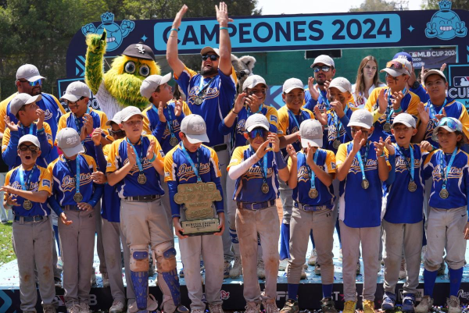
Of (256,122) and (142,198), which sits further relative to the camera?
(142,198)

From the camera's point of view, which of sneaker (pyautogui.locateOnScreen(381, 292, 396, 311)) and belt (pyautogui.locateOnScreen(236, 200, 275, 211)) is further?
sneaker (pyautogui.locateOnScreen(381, 292, 396, 311))

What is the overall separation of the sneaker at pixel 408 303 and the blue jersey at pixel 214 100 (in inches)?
96.4

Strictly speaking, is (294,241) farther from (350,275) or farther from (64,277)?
(64,277)

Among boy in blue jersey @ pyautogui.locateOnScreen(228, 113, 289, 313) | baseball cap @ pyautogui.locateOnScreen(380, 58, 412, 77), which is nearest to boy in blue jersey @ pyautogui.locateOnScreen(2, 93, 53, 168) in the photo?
boy in blue jersey @ pyautogui.locateOnScreen(228, 113, 289, 313)

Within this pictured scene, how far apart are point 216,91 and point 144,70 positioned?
125 centimetres

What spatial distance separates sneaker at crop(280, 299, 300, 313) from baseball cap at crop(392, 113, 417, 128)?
202 cm

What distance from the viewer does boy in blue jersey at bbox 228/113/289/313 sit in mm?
5410

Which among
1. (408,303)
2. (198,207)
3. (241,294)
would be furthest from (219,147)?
(408,303)

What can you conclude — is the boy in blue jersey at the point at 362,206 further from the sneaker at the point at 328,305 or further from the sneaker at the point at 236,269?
the sneaker at the point at 236,269

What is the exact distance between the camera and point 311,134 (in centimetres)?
547

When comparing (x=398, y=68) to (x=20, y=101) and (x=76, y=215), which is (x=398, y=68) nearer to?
(x=76, y=215)

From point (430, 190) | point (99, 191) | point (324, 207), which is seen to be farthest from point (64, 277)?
point (430, 190)

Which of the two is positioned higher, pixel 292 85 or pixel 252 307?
pixel 292 85

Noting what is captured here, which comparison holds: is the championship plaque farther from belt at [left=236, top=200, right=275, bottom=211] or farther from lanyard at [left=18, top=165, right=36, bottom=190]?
lanyard at [left=18, top=165, right=36, bottom=190]
